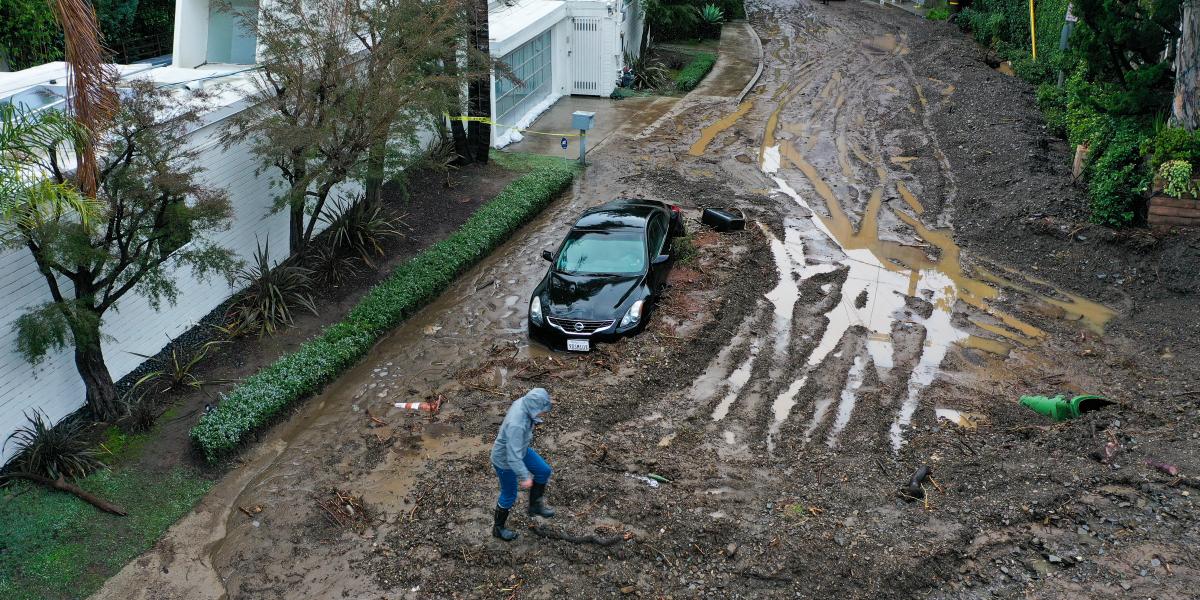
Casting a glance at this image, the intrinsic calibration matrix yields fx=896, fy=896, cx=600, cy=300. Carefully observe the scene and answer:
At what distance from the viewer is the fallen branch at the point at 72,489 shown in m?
9.28

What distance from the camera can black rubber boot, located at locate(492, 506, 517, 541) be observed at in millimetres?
8445

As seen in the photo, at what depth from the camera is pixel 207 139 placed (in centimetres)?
1261

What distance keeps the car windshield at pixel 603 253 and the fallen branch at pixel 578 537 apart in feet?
17.2

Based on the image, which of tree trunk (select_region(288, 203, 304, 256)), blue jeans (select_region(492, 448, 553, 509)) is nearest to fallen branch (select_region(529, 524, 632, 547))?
blue jeans (select_region(492, 448, 553, 509))

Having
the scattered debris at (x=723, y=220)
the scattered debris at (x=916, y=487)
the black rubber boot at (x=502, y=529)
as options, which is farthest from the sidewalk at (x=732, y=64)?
the black rubber boot at (x=502, y=529)

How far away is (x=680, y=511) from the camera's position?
8672mm

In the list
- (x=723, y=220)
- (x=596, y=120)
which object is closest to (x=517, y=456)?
(x=723, y=220)

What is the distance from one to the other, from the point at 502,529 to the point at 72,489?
4682 millimetres

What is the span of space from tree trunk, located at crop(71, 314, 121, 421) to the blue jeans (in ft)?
16.7

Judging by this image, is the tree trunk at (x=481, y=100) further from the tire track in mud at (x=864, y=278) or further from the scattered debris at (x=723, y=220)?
the scattered debris at (x=723, y=220)

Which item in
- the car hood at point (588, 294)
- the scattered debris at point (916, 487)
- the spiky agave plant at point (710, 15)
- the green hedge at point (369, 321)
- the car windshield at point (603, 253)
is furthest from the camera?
the spiky agave plant at point (710, 15)

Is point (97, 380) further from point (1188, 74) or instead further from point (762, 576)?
point (1188, 74)

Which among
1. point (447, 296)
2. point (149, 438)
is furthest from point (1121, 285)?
point (149, 438)

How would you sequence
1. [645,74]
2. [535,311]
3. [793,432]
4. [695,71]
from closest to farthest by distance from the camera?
1. [793,432]
2. [535,311]
3. [645,74]
4. [695,71]
